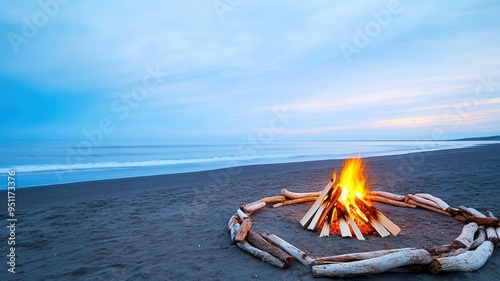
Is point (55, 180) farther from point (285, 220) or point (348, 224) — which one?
point (348, 224)

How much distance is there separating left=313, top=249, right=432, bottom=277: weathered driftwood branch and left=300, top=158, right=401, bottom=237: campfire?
1.39m

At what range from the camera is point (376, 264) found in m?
3.88

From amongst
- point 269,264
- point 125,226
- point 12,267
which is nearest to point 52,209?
point 125,226

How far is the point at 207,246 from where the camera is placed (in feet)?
17.4

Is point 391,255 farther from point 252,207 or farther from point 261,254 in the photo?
point 252,207

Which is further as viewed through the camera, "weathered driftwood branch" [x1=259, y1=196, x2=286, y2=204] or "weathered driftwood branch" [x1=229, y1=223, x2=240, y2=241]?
"weathered driftwood branch" [x1=259, y1=196, x2=286, y2=204]

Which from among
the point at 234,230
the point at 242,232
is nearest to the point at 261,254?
the point at 242,232

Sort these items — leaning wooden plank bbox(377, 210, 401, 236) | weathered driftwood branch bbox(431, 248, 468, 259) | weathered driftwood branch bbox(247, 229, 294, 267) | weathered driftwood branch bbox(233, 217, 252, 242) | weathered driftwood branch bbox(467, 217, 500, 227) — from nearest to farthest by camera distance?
weathered driftwood branch bbox(431, 248, 468, 259) → weathered driftwood branch bbox(247, 229, 294, 267) → weathered driftwood branch bbox(233, 217, 252, 242) → weathered driftwood branch bbox(467, 217, 500, 227) → leaning wooden plank bbox(377, 210, 401, 236)

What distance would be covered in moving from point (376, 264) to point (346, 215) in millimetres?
1927

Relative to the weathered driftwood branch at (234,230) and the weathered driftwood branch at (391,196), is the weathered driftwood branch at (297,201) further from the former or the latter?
the weathered driftwood branch at (234,230)

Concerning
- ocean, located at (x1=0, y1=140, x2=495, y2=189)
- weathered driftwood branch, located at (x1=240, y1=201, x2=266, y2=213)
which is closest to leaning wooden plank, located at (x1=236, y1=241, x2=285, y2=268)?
weathered driftwood branch, located at (x1=240, y1=201, x2=266, y2=213)

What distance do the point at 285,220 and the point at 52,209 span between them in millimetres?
6865

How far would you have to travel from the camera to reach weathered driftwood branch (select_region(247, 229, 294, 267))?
14.1 feet

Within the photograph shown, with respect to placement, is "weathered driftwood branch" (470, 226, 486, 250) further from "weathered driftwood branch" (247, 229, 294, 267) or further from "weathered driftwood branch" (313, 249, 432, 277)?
"weathered driftwood branch" (247, 229, 294, 267)
